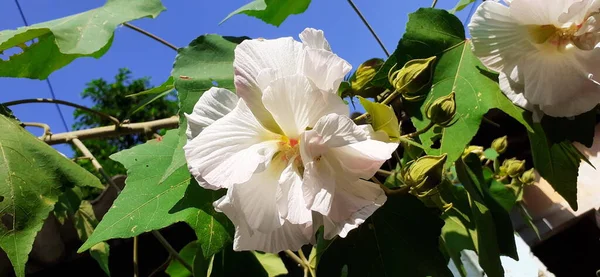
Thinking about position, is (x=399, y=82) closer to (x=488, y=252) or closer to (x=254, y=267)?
(x=488, y=252)

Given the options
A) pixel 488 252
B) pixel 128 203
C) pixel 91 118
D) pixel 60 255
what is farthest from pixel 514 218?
pixel 91 118

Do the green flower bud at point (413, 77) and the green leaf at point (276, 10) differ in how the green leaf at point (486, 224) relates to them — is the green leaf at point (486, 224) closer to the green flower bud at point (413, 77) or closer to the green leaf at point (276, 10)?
the green flower bud at point (413, 77)

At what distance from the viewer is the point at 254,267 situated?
3.01 feet

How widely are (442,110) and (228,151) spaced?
0.25 meters

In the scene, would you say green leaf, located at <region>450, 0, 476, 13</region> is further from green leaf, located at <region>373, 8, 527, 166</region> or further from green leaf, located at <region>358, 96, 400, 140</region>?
green leaf, located at <region>358, 96, 400, 140</region>

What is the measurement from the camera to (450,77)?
0.74m

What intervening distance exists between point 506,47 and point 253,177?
0.38m

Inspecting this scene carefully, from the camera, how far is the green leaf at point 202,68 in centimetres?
67

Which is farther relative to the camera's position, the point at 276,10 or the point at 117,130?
the point at 117,130

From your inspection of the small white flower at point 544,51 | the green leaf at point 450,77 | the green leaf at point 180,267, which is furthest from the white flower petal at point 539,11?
the green leaf at point 180,267

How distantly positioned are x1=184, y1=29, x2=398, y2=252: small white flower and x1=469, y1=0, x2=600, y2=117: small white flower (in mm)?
252

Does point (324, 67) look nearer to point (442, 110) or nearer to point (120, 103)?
point (442, 110)

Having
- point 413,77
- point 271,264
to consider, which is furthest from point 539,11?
A: point 271,264

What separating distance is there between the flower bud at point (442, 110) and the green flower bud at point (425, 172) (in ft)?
0.14
